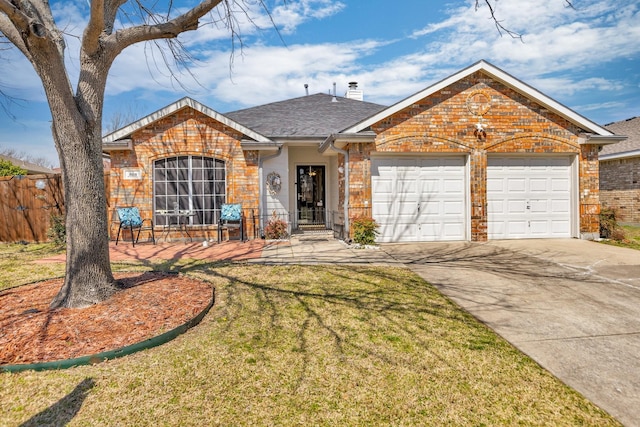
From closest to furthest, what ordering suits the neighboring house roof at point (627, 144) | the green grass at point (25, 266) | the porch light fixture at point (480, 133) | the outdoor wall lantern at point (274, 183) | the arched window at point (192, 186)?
the green grass at point (25, 266) → the porch light fixture at point (480, 133) → the arched window at point (192, 186) → the outdoor wall lantern at point (274, 183) → the neighboring house roof at point (627, 144)

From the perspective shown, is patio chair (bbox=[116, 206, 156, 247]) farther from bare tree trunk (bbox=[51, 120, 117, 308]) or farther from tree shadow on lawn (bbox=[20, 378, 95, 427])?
tree shadow on lawn (bbox=[20, 378, 95, 427])

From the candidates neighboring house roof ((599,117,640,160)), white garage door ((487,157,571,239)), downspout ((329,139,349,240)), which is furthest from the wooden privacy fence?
neighboring house roof ((599,117,640,160))

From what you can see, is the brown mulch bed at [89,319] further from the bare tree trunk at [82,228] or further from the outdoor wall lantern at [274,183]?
the outdoor wall lantern at [274,183]

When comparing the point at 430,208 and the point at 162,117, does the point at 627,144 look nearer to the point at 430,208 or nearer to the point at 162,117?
the point at 430,208

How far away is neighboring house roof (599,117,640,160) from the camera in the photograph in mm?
14128

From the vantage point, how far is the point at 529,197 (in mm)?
9992

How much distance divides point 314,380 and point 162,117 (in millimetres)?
9462

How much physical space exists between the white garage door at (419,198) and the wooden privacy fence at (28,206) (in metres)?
9.78

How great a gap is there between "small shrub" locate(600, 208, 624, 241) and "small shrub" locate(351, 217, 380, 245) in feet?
21.9

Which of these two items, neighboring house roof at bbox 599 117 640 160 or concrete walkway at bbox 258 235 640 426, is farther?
neighboring house roof at bbox 599 117 640 160

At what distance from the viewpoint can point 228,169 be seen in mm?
10461

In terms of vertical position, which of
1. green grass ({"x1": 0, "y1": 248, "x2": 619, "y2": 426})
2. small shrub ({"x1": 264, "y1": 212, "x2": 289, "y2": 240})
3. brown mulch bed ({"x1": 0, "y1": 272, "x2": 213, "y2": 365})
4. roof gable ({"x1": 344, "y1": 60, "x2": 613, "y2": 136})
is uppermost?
roof gable ({"x1": 344, "y1": 60, "x2": 613, "y2": 136})

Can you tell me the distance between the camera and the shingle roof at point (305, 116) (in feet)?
37.5

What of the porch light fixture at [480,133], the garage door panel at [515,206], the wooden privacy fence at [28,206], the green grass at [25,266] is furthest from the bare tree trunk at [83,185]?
the garage door panel at [515,206]
